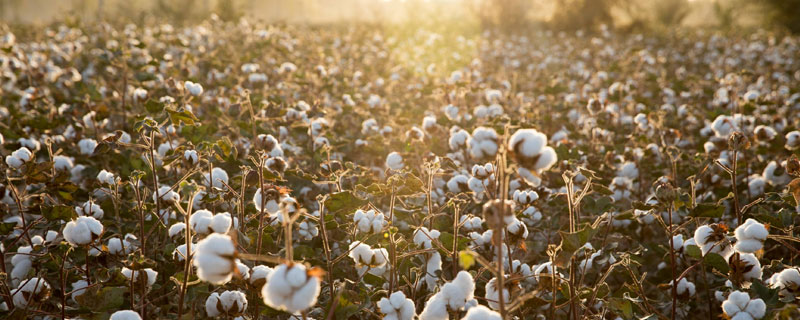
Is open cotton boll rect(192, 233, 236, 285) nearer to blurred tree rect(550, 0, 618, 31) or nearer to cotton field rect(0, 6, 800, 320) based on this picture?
cotton field rect(0, 6, 800, 320)

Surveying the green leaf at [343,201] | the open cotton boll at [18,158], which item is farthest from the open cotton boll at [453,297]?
the open cotton boll at [18,158]

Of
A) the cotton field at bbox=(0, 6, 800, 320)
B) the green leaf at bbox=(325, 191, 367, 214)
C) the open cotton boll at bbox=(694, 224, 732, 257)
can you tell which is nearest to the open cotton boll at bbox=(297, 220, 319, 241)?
the cotton field at bbox=(0, 6, 800, 320)

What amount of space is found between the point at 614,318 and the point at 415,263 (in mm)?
759

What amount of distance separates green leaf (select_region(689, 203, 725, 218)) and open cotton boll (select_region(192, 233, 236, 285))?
1508 millimetres

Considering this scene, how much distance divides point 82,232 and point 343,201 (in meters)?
0.86

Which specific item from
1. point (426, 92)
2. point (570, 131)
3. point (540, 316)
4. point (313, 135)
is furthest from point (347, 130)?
point (540, 316)

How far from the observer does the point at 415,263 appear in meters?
2.25

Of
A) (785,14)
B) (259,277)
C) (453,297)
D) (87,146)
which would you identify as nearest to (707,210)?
(453,297)

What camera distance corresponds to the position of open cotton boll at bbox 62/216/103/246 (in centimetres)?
185

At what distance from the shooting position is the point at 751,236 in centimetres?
184

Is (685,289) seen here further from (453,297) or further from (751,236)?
(453,297)

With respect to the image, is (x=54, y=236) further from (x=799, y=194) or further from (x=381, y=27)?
(x=381, y=27)

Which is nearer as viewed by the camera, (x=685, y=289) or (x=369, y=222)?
(x=369, y=222)

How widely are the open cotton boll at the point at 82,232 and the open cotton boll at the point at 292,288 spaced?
1.12 metres
